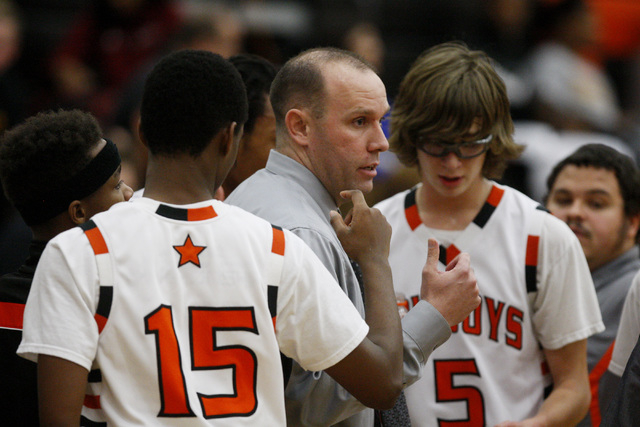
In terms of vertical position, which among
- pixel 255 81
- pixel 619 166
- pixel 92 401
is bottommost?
pixel 92 401

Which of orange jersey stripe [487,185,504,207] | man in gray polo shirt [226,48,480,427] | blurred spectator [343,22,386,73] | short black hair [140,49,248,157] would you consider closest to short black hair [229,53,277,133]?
man in gray polo shirt [226,48,480,427]

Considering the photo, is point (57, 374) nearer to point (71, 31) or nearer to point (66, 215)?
point (66, 215)

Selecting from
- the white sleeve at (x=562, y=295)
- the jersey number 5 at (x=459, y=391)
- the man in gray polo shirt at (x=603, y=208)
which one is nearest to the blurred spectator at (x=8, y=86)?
the jersey number 5 at (x=459, y=391)

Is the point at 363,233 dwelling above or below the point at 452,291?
above

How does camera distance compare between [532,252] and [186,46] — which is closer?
[532,252]

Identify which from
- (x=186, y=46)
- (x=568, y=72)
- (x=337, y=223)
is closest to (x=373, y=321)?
(x=337, y=223)

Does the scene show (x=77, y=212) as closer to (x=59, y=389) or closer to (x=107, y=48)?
(x=59, y=389)

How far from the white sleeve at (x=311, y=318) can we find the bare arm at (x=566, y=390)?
1.48m

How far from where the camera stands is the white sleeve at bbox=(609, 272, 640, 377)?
3.61 m

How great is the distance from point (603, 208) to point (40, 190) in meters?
3.03

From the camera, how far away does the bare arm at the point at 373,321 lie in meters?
2.44

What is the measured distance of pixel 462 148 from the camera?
3.80 m

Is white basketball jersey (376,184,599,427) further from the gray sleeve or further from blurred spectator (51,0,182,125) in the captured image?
blurred spectator (51,0,182,125)

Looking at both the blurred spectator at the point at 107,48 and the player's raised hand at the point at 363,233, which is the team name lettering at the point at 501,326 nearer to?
the player's raised hand at the point at 363,233
